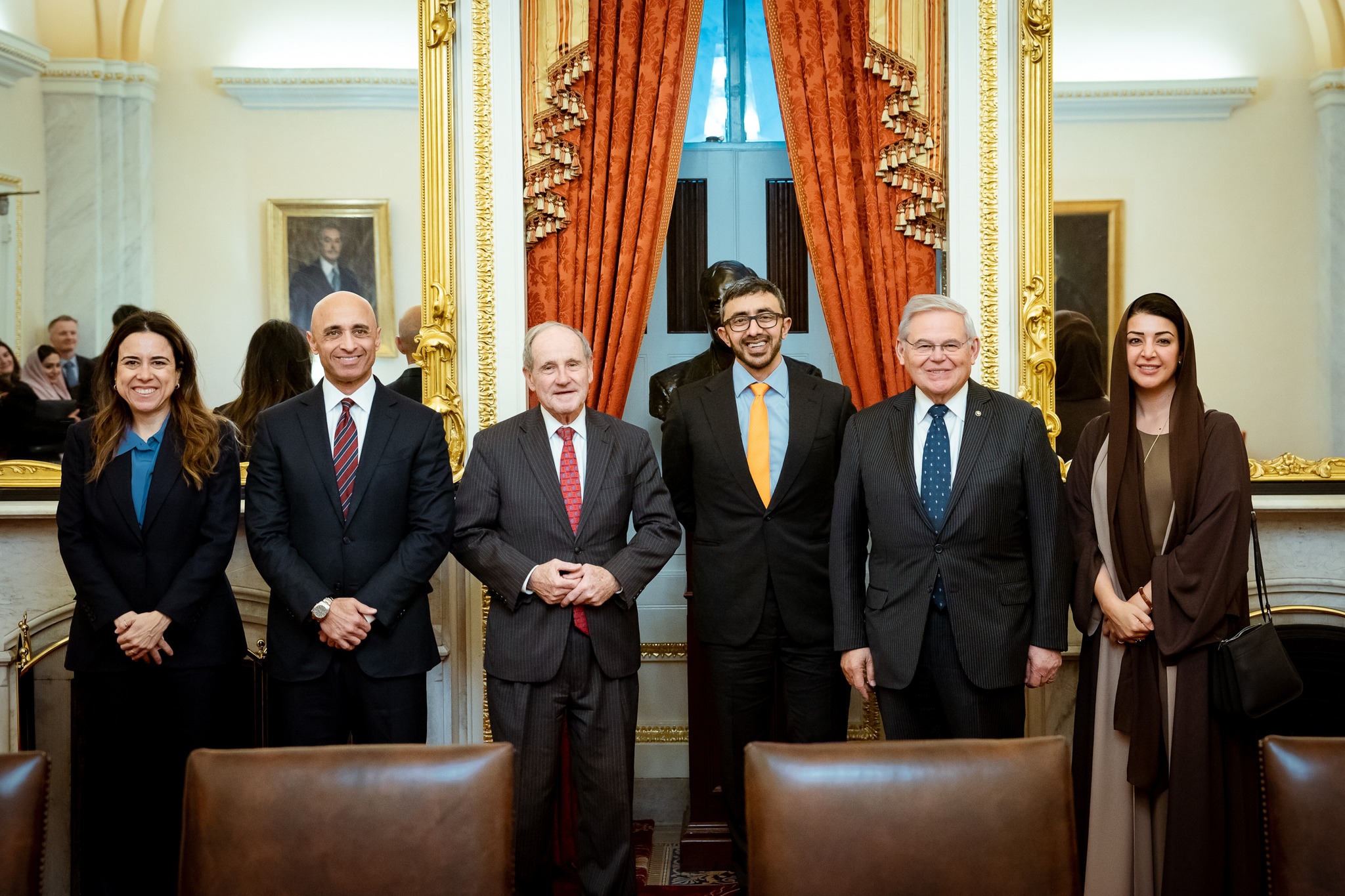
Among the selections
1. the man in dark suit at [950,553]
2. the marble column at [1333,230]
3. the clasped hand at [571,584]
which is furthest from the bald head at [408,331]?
the marble column at [1333,230]

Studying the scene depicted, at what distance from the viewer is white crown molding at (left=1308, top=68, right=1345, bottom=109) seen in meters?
3.49

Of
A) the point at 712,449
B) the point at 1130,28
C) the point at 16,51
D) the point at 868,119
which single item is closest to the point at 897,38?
the point at 868,119

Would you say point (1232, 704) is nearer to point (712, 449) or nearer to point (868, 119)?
point (712, 449)

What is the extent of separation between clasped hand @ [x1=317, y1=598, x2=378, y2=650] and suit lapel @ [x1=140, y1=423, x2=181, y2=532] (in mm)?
518

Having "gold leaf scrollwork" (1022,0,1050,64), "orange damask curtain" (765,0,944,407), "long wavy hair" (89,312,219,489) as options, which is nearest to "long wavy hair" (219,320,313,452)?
"long wavy hair" (89,312,219,489)

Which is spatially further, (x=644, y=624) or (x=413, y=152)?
(x=644, y=624)

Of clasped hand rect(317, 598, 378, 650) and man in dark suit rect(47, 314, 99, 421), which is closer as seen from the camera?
clasped hand rect(317, 598, 378, 650)

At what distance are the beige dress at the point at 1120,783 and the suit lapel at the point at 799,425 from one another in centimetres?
73

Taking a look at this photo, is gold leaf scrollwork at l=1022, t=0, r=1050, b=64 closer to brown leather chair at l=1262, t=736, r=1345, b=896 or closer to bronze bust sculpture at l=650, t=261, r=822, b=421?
bronze bust sculpture at l=650, t=261, r=822, b=421

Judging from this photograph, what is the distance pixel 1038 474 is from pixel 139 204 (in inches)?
111

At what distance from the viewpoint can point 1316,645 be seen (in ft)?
11.6

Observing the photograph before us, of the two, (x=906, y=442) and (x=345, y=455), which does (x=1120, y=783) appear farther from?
(x=345, y=455)

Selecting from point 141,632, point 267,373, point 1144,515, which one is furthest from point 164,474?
point 1144,515

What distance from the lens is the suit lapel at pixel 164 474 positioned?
107 inches
